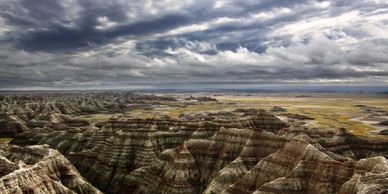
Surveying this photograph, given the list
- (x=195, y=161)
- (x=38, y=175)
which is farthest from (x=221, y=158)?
(x=38, y=175)

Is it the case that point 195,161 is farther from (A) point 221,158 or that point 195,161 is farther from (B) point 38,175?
(B) point 38,175

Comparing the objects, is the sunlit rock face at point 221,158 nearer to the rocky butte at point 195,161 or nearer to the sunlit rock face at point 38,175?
the rocky butte at point 195,161

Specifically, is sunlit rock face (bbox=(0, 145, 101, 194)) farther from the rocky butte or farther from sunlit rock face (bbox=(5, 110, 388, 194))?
sunlit rock face (bbox=(5, 110, 388, 194))

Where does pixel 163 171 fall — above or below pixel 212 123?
below

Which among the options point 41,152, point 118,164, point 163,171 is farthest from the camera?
point 118,164

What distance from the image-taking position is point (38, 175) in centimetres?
Answer: 3688

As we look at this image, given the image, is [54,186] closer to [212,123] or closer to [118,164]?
[118,164]

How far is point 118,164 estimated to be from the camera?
6619cm

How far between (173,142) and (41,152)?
88.8 feet

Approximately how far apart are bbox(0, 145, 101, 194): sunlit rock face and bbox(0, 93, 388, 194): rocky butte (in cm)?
10

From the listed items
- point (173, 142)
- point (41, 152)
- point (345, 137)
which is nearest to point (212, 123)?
point (173, 142)

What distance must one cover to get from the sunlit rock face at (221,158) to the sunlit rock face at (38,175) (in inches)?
546

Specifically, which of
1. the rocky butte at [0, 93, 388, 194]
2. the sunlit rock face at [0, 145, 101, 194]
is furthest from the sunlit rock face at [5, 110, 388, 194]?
the sunlit rock face at [0, 145, 101, 194]

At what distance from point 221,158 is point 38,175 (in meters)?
28.5
